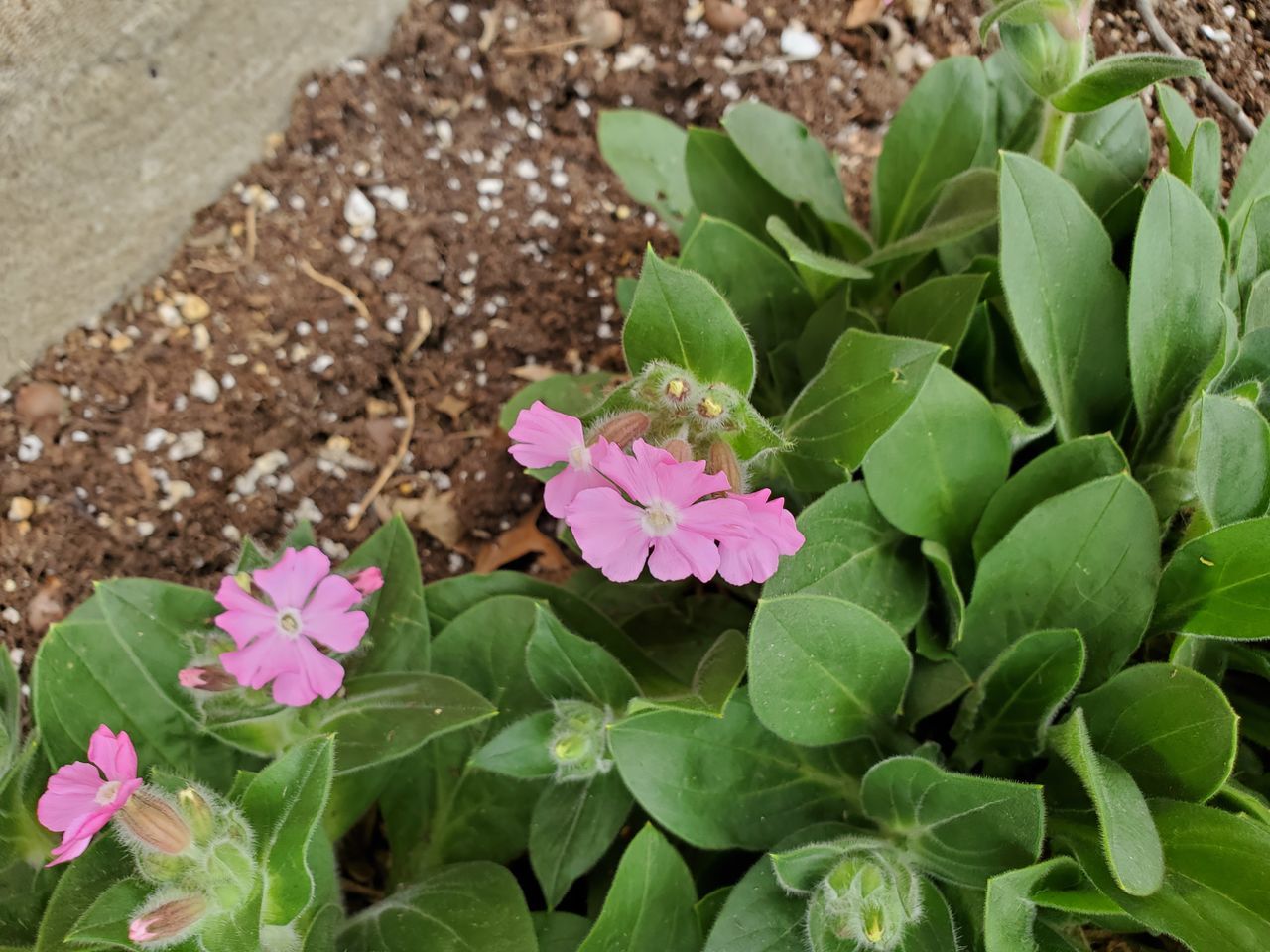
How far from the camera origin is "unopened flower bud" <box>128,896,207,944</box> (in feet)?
3.37

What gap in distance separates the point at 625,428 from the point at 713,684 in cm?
34

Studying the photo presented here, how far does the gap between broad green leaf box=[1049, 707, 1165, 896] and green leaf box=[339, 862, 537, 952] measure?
63 centimetres

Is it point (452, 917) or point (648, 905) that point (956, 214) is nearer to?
point (648, 905)

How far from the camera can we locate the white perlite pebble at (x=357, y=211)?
189cm

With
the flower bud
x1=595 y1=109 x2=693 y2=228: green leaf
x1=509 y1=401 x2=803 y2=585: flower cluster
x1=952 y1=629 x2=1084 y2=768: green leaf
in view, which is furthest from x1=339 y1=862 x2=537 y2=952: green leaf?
x1=595 y1=109 x2=693 y2=228: green leaf

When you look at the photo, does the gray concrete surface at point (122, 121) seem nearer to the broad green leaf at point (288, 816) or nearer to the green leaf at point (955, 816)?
the broad green leaf at point (288, 816)

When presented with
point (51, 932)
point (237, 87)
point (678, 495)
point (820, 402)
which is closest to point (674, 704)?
point (678, 495)

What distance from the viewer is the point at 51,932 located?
1.18 metres

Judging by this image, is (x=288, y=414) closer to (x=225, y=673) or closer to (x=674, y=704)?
(x=225, y=673)

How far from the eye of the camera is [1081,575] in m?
1.31

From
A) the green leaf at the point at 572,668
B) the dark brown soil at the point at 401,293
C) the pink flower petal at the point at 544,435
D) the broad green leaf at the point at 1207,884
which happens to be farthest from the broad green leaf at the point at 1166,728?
the dark brown soil at the point at 401,293

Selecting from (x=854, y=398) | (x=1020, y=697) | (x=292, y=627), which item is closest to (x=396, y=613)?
(x=292, y=627)

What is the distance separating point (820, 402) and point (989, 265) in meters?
0.35

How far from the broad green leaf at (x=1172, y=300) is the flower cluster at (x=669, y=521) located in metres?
0.61
